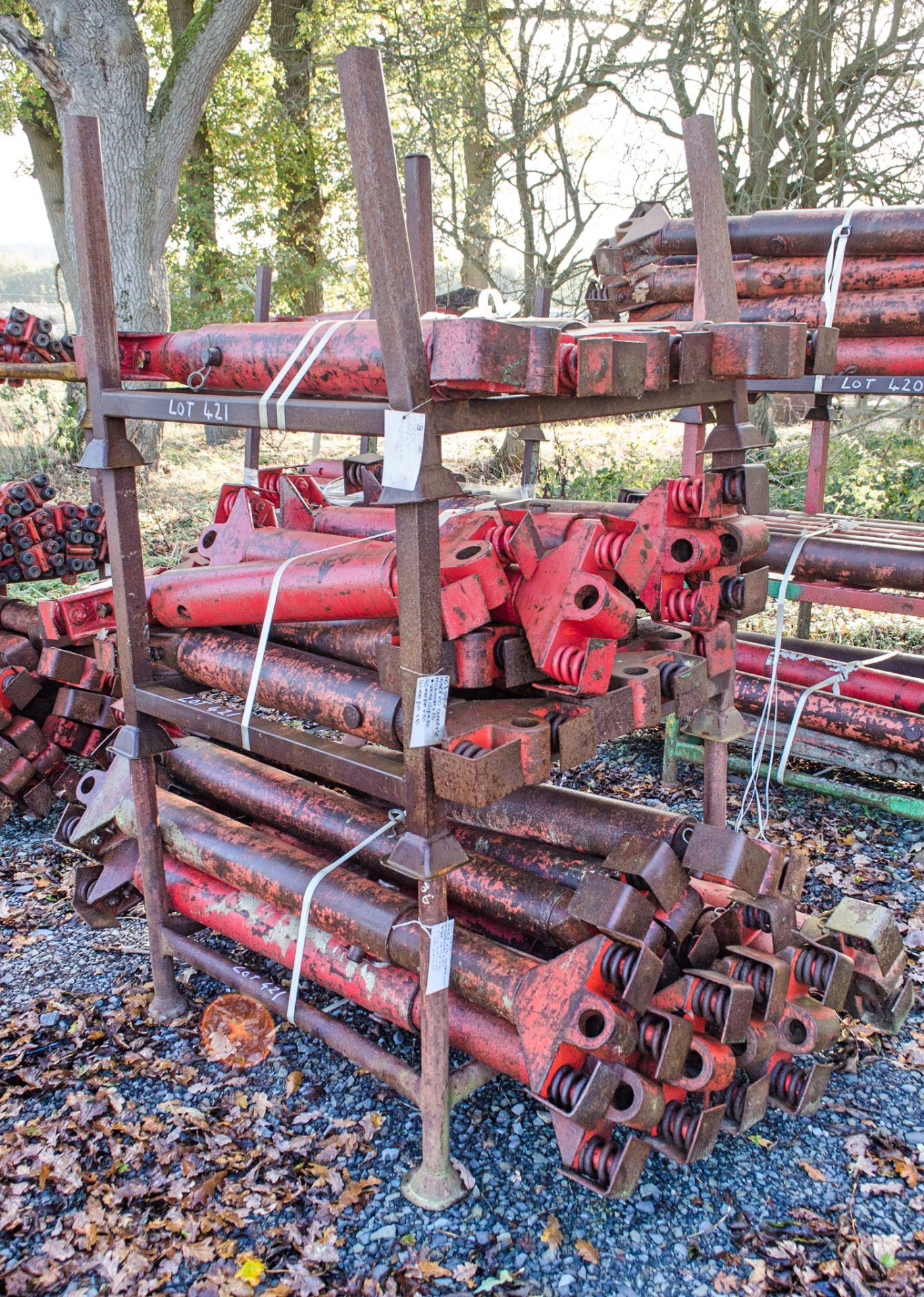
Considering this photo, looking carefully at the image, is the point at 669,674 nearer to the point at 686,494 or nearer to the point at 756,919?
the point at 686,494

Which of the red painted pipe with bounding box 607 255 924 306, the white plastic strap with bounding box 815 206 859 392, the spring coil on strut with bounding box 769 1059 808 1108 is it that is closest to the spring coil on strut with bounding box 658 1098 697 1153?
the spring coil on strut with bounding box 769 1059 808 1108

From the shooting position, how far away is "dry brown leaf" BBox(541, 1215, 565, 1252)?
107 inches

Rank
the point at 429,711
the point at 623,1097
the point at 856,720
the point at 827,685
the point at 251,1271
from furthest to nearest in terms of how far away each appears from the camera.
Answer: the point at 827,685 → the point at 856,720 → the point at 623,1097 → the point at 251,1271 → the point at 429,711

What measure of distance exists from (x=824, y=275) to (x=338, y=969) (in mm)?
4738

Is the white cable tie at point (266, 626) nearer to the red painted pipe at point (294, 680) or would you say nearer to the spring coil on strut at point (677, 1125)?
the red painted pipe at point (294, 680)

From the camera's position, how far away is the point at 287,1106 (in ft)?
10.8

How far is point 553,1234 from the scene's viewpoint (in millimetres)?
2760

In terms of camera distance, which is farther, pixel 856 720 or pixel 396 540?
pixel 856 720

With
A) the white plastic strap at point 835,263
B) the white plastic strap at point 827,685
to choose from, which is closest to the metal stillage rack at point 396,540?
the white plastic strap at point 827,685

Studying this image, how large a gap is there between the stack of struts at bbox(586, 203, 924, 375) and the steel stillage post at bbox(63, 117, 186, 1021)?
3.70m

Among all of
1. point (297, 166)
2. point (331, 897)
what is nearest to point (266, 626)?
point (331, 897)

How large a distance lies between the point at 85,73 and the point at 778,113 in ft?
26.2

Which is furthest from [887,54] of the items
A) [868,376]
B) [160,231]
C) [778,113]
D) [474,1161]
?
[474,1161]

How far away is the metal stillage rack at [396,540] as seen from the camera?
2309mm
